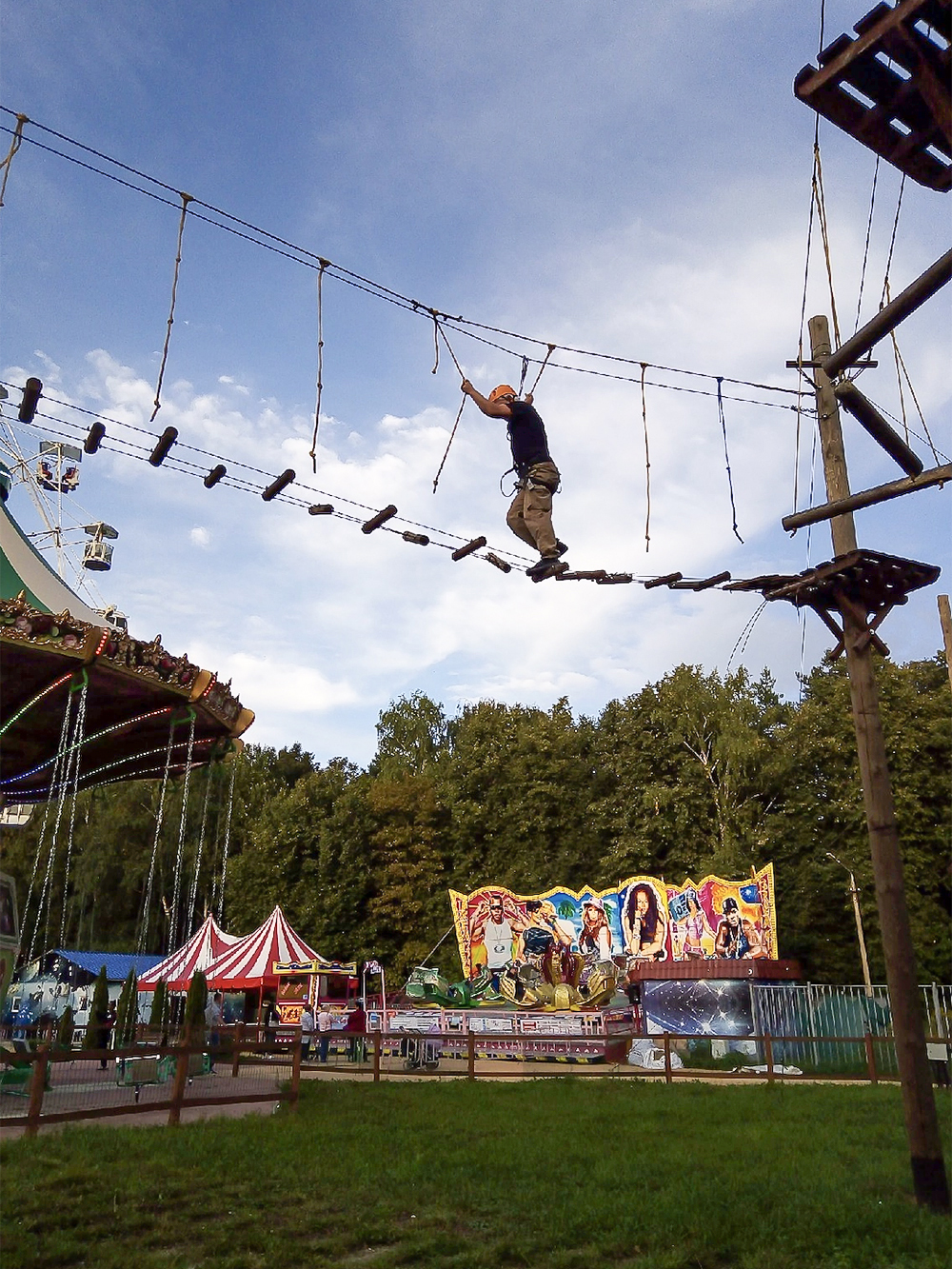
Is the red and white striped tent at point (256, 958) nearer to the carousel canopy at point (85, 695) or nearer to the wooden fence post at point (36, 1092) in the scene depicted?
the carousel canopy at point (85, 695)

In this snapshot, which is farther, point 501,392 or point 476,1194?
point 501,392

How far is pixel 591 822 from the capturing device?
3588cm

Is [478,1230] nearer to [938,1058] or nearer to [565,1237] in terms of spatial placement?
[565,1237]

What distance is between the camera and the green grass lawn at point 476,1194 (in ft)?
18.3

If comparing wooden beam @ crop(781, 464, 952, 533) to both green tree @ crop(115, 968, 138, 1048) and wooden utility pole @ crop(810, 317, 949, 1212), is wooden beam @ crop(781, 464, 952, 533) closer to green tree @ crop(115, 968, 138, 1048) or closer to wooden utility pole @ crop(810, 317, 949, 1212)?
wooden utility pole @ crop(810, 317, 949, 1212)

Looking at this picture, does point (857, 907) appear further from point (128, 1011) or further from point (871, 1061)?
point (128, 1011)

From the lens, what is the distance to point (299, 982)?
28.9 m

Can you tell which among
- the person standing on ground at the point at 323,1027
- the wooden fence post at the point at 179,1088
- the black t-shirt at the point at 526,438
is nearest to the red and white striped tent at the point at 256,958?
the person standing on ground at the point at 323,1027

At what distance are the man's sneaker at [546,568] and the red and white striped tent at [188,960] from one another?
19.7 metres

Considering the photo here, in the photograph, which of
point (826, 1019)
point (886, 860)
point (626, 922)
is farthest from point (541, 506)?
point (626, 922)

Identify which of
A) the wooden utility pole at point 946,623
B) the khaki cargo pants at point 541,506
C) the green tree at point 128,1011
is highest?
the wooden utility pole at point 946,623

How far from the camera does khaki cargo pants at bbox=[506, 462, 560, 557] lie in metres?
8.70

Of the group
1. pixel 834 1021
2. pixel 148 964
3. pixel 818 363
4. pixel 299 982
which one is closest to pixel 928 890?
pixel 834 1021

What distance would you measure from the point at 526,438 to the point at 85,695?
8222 mm
